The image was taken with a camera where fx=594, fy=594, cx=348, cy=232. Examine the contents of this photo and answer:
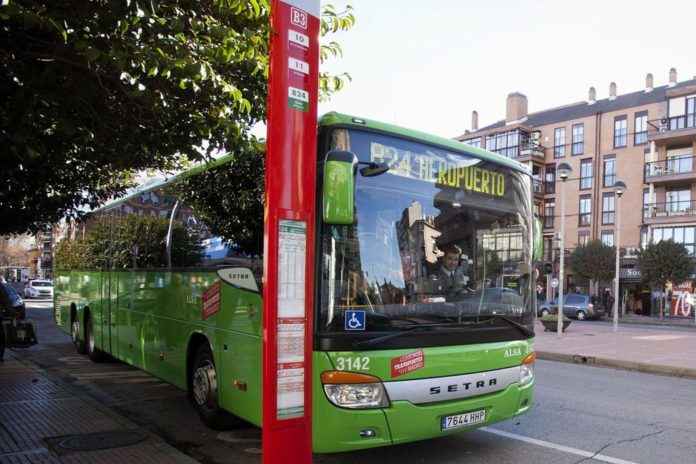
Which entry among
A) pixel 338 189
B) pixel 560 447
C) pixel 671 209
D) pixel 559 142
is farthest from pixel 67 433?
pixel 559 142

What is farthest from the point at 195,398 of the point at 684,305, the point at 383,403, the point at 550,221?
the point at 550,221

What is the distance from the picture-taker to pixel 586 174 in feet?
163

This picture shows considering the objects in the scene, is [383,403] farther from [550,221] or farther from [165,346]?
[550,221]

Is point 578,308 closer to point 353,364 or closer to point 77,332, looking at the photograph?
point 77,332

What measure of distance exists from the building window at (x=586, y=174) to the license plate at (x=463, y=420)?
48105mm

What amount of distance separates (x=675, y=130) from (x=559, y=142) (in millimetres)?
11359

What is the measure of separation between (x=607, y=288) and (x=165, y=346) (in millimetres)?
43725

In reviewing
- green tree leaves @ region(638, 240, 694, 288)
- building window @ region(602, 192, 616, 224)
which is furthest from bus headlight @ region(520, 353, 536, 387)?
building window @ region(602, 192, 616, 224)

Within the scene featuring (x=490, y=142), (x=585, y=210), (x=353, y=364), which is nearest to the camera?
(x=353, y=364)

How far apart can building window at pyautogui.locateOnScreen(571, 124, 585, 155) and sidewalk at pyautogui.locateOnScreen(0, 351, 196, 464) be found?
162 feet

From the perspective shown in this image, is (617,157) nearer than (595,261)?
No

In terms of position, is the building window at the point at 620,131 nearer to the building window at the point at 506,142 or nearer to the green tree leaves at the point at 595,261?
the building window at the point at 506,142

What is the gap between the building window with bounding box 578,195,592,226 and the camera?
4884 centimetres

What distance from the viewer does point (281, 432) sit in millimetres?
3389
